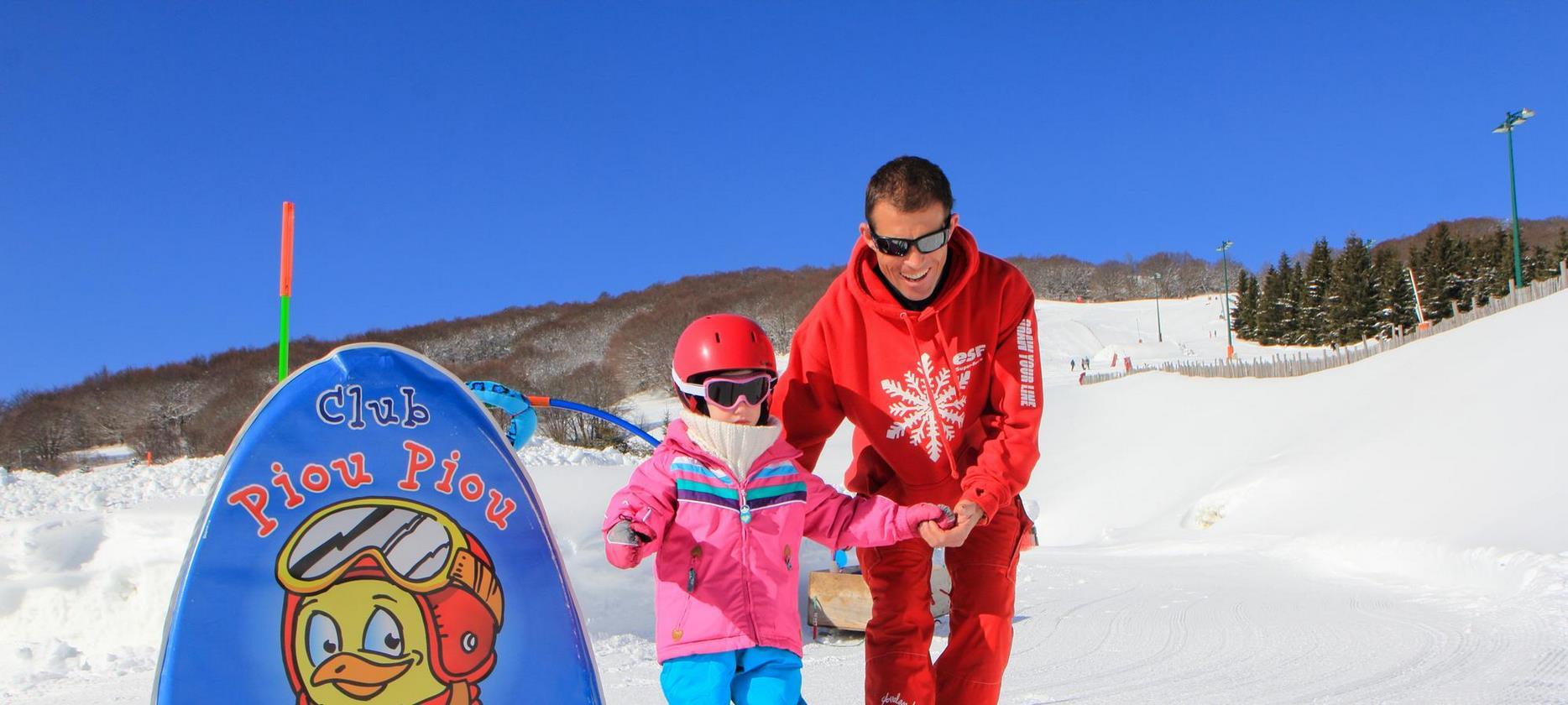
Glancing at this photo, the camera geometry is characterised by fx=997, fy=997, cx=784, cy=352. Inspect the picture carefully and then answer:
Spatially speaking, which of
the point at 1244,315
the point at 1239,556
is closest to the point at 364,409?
the point at 1239,556

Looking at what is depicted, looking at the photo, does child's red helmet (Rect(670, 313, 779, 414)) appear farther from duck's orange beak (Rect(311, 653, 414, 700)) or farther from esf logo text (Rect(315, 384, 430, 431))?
duck's orange beak (Rect(311, 653, 414, 700))

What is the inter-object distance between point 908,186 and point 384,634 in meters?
1.77

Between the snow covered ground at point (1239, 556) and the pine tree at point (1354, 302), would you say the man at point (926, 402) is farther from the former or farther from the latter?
the pine tree at point (1354, 302)

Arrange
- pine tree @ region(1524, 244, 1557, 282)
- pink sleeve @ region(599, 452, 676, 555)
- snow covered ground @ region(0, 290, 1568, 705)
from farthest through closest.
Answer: pine tree @ region(1524, 244, 1557, 282) → snow covered ground @ region(0, 290, 1568, 705) → pink sleeve @ region(599, 452, 676, 555)

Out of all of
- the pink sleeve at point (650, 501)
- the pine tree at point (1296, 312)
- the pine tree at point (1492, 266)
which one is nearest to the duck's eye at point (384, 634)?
the pink sleeve at point (650, 501)

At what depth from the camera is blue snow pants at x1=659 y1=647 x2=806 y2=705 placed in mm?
2416

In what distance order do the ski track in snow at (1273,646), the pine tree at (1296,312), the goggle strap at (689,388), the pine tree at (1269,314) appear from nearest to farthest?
the goggle strap at (689,388)
the ski track in snow at (1273,646)
the pine tree at (1296,312)
the pine tree at (1269,314)

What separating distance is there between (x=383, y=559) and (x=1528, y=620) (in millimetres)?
6438

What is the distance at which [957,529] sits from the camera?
2.55m

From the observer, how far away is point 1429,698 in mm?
4000

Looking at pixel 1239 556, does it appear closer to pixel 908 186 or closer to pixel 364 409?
pixel 908 186

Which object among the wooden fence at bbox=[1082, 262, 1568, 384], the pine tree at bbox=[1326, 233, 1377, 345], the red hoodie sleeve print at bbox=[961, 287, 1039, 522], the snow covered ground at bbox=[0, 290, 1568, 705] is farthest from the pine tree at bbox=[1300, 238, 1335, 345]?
the red hoodie sleeve print at bbox=[961, 287, 1039, 522]

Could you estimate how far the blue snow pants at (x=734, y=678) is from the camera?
7.93 feet

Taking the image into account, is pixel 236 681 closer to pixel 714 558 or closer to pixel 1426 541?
pixel 714 558
